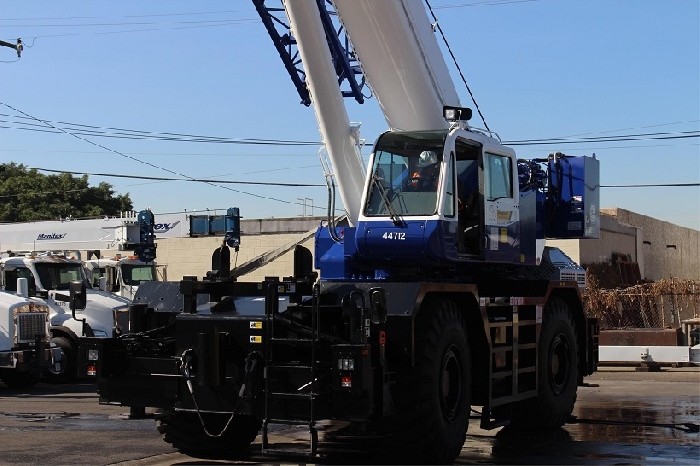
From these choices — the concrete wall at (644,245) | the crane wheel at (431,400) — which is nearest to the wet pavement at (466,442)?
the crane wheel at (431,400)

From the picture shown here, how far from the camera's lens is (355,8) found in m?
13.2

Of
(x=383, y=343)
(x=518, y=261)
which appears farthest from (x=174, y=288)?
(x=518, y=261)

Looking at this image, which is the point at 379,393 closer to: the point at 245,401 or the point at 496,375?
the point at 245,401

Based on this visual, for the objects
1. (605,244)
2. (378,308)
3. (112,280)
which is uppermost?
(605,244)

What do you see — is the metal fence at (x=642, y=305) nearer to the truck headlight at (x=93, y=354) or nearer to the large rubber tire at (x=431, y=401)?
the large rubber tire at (x=431, y=401)

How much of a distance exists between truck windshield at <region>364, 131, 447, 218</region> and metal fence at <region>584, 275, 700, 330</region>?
16364mm

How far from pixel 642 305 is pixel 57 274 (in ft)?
47.3

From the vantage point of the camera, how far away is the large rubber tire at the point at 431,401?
9.24 m

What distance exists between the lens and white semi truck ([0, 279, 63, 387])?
1745cm

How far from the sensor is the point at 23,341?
719 inches

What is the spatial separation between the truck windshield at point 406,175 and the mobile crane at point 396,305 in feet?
0.06

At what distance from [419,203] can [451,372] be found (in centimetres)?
191

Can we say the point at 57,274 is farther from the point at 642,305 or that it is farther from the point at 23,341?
the point at 642,305

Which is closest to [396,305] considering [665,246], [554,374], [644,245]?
[554,374]
